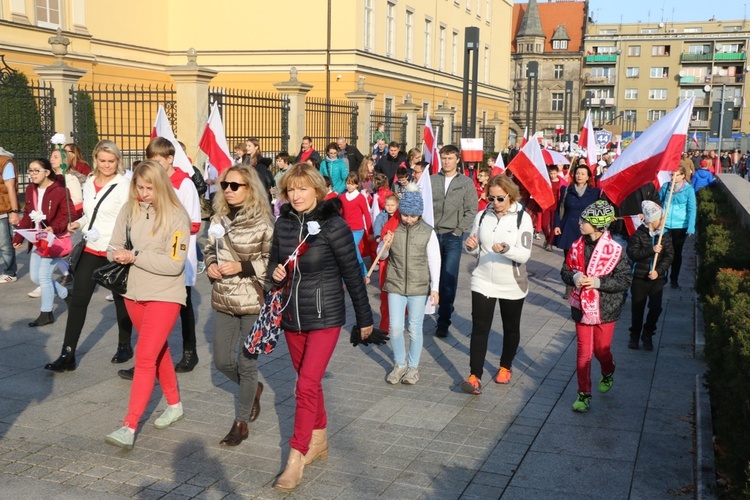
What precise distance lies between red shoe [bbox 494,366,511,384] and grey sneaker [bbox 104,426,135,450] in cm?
311

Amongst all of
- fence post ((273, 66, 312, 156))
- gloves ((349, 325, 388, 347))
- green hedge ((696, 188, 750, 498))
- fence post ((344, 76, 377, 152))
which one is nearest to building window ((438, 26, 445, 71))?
fence post ((344, 76, 377, 152))

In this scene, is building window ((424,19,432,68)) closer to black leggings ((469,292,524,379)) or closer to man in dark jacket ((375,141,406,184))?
man in dark jacket ((375,141,406,184))

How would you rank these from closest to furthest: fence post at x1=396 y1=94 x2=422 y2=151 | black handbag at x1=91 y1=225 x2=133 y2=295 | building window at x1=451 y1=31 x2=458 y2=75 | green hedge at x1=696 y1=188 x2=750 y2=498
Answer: green hedge at x1=696 y1=188 x2=750 y2=498
black handbag at x1=91 y1=225 x2=133 y2=295
fence post at x1=396 y1=94 x2=422 y2=151
building window at x1=451 y1=31 x2=458 y2=75

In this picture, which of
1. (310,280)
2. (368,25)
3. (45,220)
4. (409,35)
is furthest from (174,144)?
(409,35)

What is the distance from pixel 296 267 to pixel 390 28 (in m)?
38.0

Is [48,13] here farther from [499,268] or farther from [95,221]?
[499,268]

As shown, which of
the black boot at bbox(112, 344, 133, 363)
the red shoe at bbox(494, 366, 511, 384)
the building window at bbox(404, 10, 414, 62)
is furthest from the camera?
the building window at bbox(404, 10, 414, 62)

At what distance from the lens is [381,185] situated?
1120cm

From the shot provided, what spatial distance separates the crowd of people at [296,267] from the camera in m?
4.97

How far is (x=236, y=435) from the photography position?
215 inches

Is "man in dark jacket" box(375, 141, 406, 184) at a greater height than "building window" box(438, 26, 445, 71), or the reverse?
"building window" box(438, 26, 445, 71)

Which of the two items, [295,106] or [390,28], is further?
[390,28]

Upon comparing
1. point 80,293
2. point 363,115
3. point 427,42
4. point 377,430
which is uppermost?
point 427,42

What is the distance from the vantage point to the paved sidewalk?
4.91 m
